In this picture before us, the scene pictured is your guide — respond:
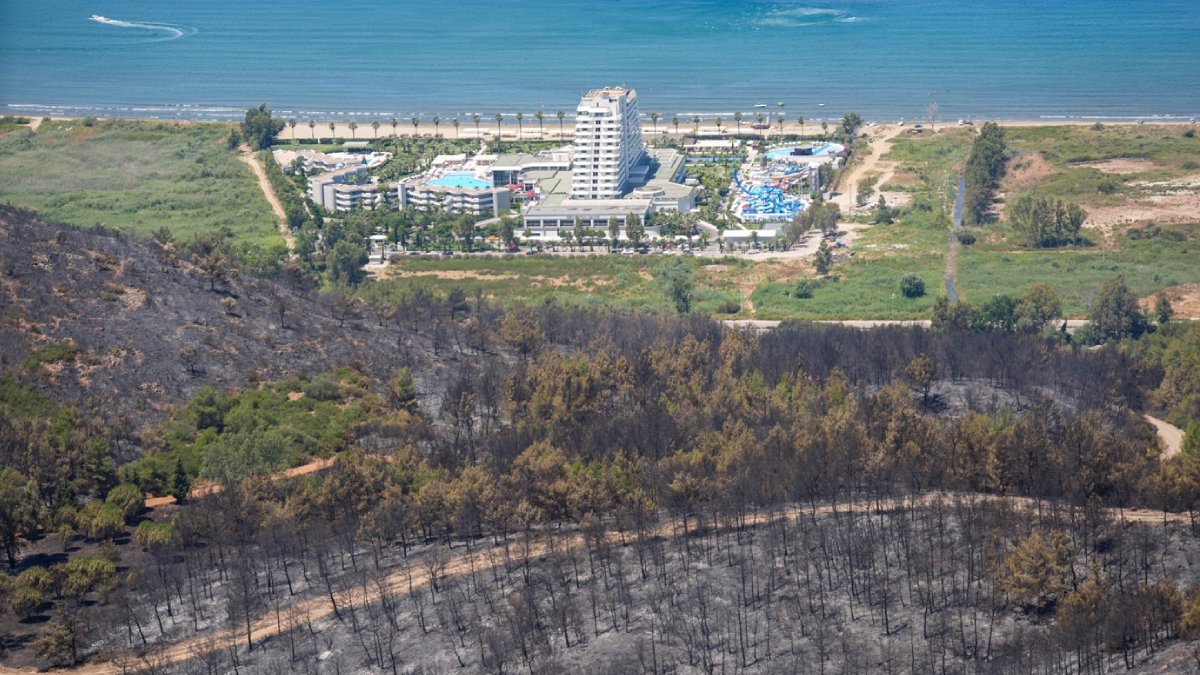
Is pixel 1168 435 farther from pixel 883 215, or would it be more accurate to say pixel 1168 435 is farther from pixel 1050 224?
pixel 883 215

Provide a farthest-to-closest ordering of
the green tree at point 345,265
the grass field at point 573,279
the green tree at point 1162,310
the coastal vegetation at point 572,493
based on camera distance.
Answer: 1. the green tree at point 345,265
2. the grass field at point 573,279
3. the green tree at point 1162,310
4. the coastal vegetation at point 572,493

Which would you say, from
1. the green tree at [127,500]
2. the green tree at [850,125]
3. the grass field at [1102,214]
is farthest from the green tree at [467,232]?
the green tree at [127,500]

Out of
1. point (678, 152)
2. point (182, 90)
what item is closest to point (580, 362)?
point (678, 152)

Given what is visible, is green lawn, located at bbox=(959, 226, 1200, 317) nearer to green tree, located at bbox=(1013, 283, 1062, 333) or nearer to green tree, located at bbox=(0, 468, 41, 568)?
green tree, located at bbox=(1013, 283, 1062, 333)

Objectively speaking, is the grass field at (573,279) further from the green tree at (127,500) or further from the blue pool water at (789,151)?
the green tree at (127,500)

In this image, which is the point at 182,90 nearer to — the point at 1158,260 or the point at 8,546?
the point at 1158,260

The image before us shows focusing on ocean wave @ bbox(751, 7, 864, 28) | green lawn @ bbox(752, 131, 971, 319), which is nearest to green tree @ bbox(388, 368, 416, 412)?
green lawn @ bbox(752, 131, 971, 319)

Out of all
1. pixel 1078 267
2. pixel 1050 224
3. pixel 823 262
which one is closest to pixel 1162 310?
pixel 1078 267
